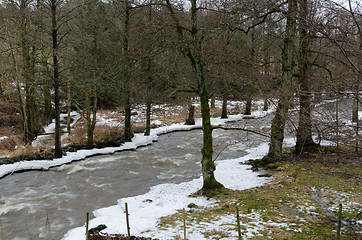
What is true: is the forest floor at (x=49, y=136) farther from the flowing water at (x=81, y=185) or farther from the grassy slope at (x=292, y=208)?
the grassy slope at (x=292, y=208)

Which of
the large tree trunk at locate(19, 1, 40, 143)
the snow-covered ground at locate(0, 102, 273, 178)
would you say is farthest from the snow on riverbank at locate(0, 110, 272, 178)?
the large tree trunk at locate(19, 1, 40, 143)

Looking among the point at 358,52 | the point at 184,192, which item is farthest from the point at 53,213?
the point at 358,52

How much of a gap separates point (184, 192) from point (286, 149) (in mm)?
7516

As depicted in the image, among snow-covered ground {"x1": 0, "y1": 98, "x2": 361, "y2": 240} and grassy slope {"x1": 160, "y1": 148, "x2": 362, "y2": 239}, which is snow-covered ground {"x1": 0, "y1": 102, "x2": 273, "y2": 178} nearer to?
snow-covered ground {"x1": 0, "y1": 98, "x2": 361, "y2": 240}

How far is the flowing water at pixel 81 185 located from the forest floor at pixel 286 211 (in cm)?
174

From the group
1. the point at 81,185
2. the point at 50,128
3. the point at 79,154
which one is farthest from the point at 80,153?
the point at 50,128

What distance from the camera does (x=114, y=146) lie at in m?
16.8

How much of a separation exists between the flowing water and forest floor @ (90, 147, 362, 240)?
1.74m

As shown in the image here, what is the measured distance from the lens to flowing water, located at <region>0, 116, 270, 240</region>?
7.51m

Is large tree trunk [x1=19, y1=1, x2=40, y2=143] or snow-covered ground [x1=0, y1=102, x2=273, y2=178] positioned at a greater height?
large tree trunk [x1=19, y1=1, x2=40, y2=143]

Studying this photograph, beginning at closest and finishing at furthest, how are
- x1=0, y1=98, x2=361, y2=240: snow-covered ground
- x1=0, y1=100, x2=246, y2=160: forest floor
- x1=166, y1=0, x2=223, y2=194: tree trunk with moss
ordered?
x1=0, y1=98, x2=361, y2=240: snow-covered ground
x1=166, y1=0, x2=223, y2=194: tree trunk with moss
x1=0, y1=100, x2=246, y2=160: forest floor

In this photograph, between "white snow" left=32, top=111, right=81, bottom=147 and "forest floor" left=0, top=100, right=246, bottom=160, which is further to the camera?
"white snow" left=32, top=111, right=81, bottom=147

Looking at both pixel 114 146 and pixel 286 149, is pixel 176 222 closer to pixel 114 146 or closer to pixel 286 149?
pixel 286 149

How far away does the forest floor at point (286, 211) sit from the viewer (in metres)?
5.15
